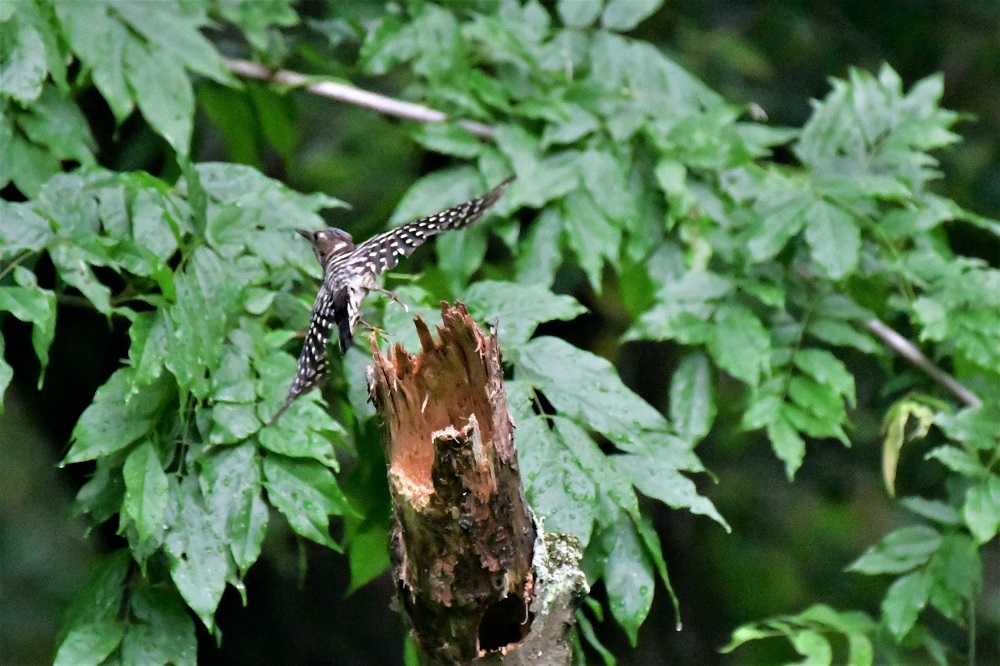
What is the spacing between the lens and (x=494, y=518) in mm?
1479

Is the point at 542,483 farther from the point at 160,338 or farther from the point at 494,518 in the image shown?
the point at 160,338

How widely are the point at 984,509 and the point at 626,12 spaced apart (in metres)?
1.62

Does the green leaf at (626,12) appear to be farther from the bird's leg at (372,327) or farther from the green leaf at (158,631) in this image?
the green leaf at (158,631)

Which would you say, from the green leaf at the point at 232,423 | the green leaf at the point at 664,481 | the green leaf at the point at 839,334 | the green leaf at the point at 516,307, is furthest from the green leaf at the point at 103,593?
the green leaf at the point at 839,334

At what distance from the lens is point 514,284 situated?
7.45 feet

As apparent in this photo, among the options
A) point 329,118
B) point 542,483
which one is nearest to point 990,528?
point 542,483

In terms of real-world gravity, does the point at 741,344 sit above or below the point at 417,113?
below

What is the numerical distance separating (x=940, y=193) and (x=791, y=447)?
2260mm

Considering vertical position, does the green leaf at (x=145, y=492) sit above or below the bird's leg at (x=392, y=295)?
below

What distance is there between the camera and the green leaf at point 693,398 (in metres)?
2.42

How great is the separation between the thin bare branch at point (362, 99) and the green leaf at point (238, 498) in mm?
1214

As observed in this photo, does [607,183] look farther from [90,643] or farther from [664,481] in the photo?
[90,643]

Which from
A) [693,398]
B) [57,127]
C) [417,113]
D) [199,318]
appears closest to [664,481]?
[693,398]

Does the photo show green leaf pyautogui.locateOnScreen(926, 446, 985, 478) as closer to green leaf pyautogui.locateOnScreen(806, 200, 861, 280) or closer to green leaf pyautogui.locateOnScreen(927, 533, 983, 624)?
green leaf pyautogui.locateOnScreen(927, 533, 983, 624)
